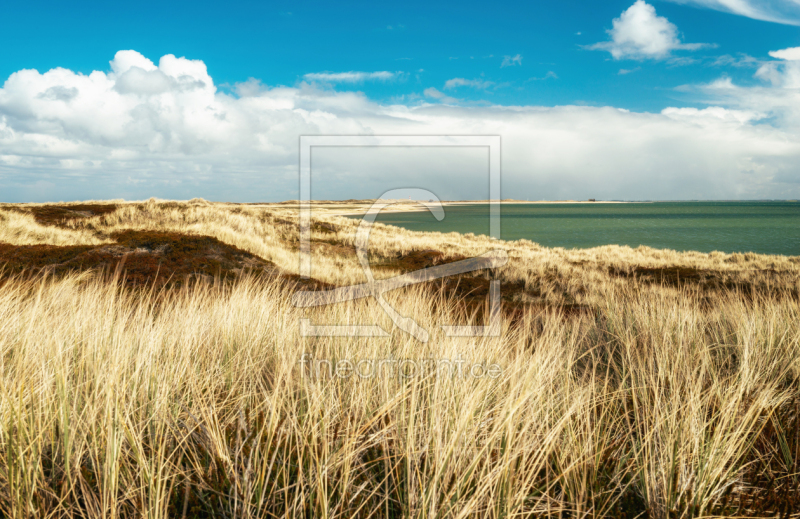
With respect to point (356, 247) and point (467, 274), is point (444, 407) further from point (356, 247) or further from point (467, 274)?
point (356, 247)

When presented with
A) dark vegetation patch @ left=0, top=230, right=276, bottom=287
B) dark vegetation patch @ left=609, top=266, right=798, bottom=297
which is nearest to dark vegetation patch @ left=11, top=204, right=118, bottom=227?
dark vegetation patch @ left=0, top=230, right=276, bottom=287

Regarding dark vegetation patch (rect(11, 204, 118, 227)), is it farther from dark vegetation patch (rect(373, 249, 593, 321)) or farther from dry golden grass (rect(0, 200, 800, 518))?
dry golden grass (rect(0, 200, 800, 518))

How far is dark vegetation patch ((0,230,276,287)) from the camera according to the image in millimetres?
8117

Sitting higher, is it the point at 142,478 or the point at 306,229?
the point at 306,229

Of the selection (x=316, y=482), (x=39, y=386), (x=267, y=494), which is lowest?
(x=267, y=494)

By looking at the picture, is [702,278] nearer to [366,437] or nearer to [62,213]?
[366,437]

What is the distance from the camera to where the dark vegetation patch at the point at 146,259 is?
320 inches

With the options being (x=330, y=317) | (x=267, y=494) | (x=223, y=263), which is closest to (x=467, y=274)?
(x=223, y=263)

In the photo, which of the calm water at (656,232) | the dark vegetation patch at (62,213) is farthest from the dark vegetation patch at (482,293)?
the calm water at (656,232)

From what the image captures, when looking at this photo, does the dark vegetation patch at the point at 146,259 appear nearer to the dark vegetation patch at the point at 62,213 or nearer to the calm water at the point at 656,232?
the dark vegetation patch at the point at 62,213

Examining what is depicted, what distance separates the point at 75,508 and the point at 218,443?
0.73 m

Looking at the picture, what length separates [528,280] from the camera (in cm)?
1230

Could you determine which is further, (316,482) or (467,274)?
(467,274)

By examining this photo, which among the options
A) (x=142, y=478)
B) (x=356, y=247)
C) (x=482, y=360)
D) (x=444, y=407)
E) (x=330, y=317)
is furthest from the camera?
(x=356, y=247)
